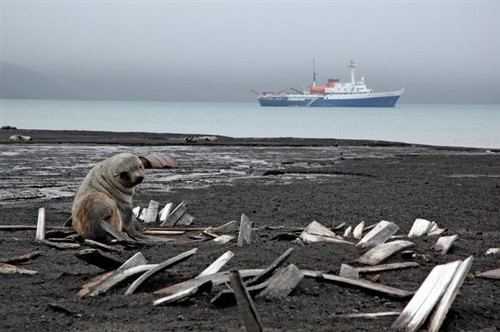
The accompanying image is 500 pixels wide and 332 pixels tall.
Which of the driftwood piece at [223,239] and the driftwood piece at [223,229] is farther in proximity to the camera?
the driftwood piece at [223,229]

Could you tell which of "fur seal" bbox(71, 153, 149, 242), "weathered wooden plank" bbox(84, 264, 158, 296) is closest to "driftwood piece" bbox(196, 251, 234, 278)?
"weathered wooden plank" bbox(84, 264, 158, 296)

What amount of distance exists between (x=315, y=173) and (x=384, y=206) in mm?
7581

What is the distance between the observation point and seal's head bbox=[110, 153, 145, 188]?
29.2 ft

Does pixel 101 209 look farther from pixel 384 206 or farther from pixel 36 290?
pixel 384 206

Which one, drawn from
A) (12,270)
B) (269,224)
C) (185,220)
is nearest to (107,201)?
(12,270)

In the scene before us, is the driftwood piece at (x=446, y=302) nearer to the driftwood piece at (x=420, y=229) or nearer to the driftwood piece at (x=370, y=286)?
the driftwood piece at (x=370, y=286)

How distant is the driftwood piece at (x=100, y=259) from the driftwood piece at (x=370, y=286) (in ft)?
6.33

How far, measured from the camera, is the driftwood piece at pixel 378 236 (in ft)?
25.0

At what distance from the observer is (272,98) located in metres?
160

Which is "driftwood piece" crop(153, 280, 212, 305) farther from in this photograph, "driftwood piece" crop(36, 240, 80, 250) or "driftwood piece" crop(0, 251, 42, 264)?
"driftwood piece" crop(36, 240, 80, 250)

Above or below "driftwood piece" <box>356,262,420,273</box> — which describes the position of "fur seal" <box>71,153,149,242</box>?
above

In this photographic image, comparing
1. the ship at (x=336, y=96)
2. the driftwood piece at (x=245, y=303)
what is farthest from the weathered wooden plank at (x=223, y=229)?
the ship at (x=336, y=96)

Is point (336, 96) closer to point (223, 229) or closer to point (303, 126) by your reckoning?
point (303, 126)

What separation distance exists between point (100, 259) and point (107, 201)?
2.22 metres
